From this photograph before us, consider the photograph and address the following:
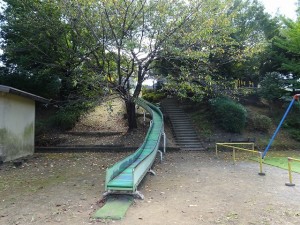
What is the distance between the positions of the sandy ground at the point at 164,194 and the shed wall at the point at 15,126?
0.94 meters

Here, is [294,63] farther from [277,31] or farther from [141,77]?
[141,77]

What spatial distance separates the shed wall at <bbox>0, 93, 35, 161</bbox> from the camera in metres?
11.0

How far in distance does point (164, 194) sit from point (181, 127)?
1079 cm

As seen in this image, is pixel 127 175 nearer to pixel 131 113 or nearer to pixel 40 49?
pixel 131 113

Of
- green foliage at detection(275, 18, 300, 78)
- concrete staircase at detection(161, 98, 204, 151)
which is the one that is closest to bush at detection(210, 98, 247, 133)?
concrete staircase at detection(161, 98, 204, 151)

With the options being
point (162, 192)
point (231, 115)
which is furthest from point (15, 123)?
point (231, 115)

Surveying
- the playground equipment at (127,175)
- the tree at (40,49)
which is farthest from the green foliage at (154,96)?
the playground equipment at (127,175)

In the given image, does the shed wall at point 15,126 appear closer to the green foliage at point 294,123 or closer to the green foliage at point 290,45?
the green foliage at point 294,123

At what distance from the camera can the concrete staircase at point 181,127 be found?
1568 centimetres

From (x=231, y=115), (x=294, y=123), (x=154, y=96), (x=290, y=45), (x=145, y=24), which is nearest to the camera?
(x=145, y=24)

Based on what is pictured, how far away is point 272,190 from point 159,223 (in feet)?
12.9

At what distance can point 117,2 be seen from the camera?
38.2 ft

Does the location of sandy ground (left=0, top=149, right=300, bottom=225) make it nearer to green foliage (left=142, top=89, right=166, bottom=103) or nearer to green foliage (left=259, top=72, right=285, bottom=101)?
green foliage (left=259, top=72, right=285, bottom=101)

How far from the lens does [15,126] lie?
11.9m
